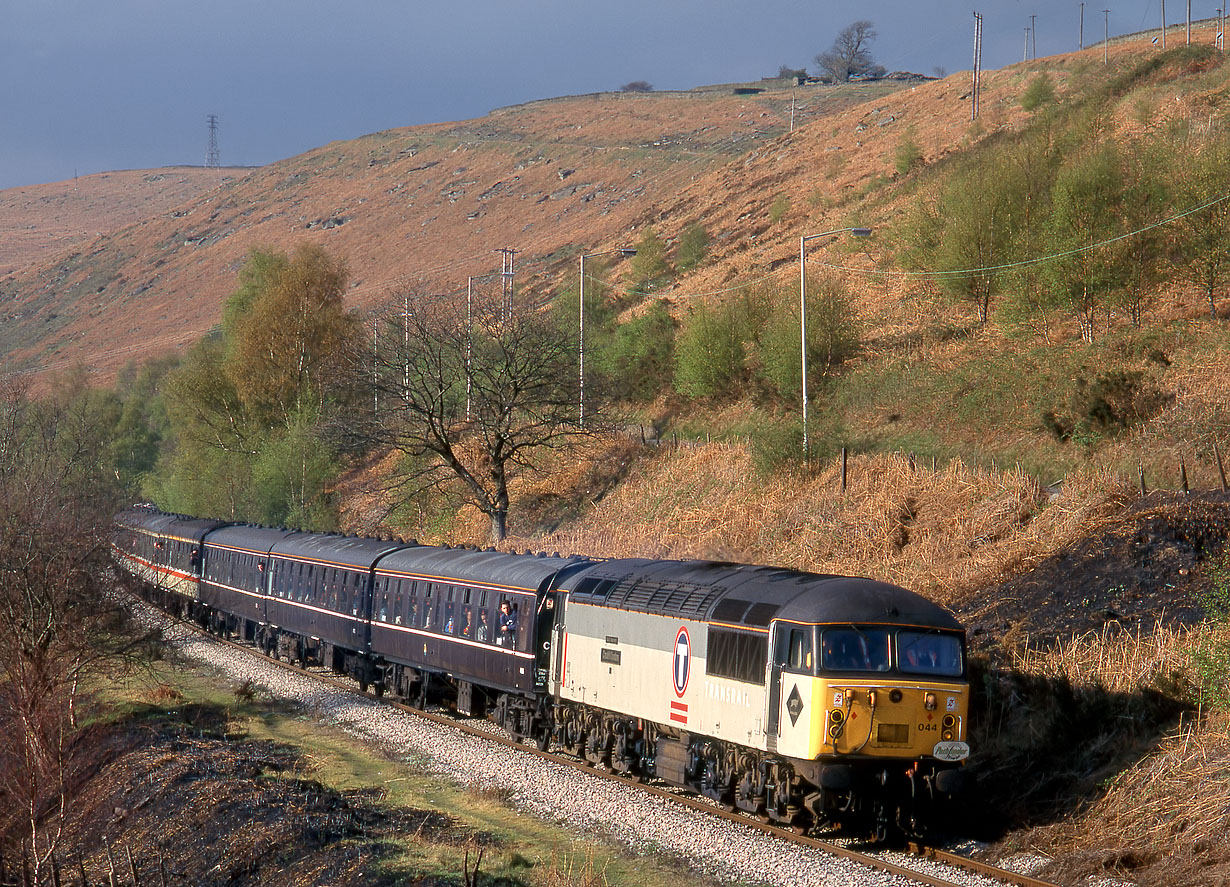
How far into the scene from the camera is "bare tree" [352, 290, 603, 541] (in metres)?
44.8

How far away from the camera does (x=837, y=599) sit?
14891mm

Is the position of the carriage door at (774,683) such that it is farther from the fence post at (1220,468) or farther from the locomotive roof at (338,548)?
the locomotive roof at (338,548)

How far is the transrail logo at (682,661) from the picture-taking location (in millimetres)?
17062

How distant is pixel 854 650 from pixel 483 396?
32.1 m

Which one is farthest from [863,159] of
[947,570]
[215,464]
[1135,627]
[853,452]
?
[1135,627]

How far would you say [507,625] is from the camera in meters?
22.6

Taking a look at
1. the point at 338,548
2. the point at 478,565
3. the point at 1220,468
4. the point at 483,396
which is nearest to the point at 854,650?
the point at 478,565

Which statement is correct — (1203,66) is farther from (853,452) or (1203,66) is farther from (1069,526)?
(1069,526)

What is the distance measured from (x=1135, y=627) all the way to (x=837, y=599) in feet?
20.2

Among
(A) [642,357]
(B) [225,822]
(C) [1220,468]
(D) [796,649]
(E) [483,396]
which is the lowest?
(B) [225,822]

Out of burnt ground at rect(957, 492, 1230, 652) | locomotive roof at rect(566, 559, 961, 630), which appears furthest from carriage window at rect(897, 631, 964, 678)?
burnt ground at rect(957, 492, 1230, 652)

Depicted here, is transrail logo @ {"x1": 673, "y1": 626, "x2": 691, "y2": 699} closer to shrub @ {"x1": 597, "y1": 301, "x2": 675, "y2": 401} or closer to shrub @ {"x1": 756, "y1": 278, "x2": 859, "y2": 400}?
shrub @ {"x1": 756, "y1": 278, "x2": 859, "y2": 400}

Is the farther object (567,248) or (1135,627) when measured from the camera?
(567,248)

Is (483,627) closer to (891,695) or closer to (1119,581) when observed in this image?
(891,695)
